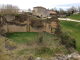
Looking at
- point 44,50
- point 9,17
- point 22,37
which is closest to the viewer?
point 44,50

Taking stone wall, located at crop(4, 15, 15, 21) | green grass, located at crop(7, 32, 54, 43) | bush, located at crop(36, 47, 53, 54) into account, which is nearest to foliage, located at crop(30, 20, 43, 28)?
green grass, located at crop(7, 32, 54, 43)

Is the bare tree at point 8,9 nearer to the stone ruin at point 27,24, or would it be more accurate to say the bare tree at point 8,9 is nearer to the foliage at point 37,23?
the stone ruin at point 27,24

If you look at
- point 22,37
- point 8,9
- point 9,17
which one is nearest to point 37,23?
point 22,37

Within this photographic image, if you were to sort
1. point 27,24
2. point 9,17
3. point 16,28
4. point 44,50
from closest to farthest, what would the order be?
1. point 44,50
2. point 9,17
3. point 16,28
4. point 27,24

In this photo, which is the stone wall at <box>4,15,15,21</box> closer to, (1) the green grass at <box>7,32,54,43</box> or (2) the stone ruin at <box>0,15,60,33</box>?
(2) the stone ruin at <box>0,15,60,33</box>

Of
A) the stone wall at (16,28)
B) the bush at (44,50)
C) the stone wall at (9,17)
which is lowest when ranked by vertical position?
the bush at (44,50)

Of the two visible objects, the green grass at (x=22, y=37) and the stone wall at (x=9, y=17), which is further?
the stone wall at (x=9, y=17)

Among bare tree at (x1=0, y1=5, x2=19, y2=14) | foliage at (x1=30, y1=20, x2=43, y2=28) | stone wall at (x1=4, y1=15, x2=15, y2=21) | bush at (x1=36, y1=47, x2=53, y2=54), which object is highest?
bare tree at (x1=0, y1=5, x2=19, y2=14)

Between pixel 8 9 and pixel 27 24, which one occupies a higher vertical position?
pixel 8 9

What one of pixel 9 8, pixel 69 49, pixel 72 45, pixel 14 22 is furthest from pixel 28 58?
pixel 9 8

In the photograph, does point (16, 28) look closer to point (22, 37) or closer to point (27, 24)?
point (27, 24)

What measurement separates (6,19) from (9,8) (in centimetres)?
284

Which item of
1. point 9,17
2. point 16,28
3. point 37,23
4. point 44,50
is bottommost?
point 44,50

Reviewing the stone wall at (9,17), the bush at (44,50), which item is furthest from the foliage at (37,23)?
the bush at (44,50)
